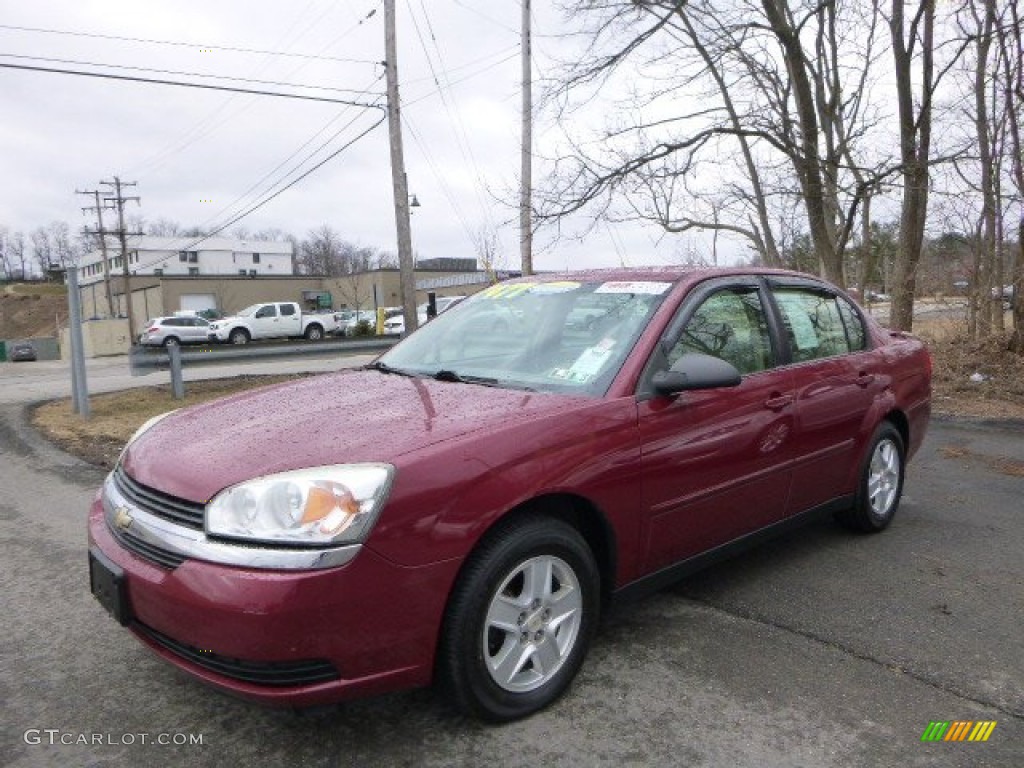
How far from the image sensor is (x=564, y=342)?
3.27 meters

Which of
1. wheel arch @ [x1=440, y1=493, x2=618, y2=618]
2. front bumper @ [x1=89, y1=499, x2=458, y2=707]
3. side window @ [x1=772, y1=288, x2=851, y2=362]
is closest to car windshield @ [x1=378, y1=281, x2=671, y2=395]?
wheel arch @ [x1=440, y1=493, x2=618, y2=618]

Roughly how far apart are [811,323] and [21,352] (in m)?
47.0

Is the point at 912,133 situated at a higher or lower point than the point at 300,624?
higher

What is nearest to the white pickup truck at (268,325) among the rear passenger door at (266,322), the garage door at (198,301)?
the rear passenger door at (266,322)

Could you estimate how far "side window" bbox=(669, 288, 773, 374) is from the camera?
3316 mm

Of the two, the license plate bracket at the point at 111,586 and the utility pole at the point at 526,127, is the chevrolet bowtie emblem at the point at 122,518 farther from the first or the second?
the utility pole at the point at 526,127

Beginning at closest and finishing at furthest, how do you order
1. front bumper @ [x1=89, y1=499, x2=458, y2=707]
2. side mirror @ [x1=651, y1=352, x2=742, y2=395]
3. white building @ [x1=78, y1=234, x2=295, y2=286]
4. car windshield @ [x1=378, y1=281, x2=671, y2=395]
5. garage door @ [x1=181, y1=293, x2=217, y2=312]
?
front bumper @ [x1=89, y1=499, x2=458, y2=707] < side mirror @ [x1=651, y1=352, x2=742, y2=395] < car windshield @ [x1=378, y1=281, x2=671, y2=395] < garage door @ [x1=181, y1=293, x2=217, y2=312] < white building @ [x1=78, y1=234, x2=295, y2=286]

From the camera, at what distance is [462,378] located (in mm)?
3229

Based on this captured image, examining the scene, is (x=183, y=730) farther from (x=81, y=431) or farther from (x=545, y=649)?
(x=81, y=431)

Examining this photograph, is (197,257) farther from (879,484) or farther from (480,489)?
(480,489)

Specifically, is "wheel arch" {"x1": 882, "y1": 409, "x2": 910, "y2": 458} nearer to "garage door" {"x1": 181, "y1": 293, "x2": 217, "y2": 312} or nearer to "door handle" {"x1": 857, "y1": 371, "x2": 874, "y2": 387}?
"door handle" {"x1": 857, "y1": 371, "x2": 874, "y2": 387}

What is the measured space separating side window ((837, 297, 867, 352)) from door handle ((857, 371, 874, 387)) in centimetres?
Result: 16

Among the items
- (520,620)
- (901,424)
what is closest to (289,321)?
(901,424)

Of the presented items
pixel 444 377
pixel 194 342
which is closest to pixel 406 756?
pixel 444 377
